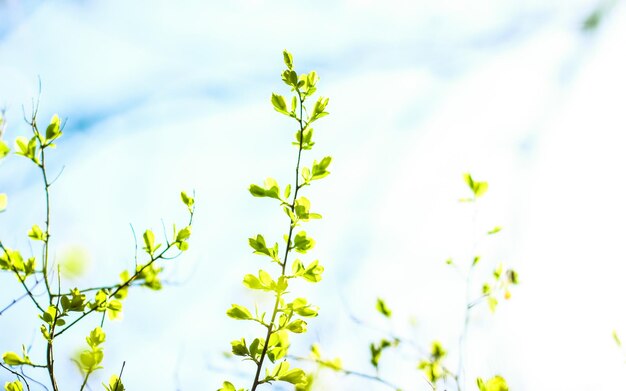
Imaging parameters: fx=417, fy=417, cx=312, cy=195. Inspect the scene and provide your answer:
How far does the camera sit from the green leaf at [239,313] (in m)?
1.50

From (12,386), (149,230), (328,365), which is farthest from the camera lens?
(328,365)

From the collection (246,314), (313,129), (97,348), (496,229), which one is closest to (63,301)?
(97,348)

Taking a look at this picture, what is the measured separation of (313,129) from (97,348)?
113 cm

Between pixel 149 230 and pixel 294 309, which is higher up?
pixel 149 230

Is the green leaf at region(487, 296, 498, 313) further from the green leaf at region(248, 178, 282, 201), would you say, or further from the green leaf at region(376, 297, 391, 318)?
the green leaf at region(248, 178, 282, 201)

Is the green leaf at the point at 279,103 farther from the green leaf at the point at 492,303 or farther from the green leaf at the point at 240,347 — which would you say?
the green leaf at the point at 492,303

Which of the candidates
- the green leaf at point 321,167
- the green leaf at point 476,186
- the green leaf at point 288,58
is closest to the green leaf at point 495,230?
the green leaf at point 476,186

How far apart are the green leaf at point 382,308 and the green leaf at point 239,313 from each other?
1.18 meters

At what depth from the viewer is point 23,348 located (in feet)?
4.87

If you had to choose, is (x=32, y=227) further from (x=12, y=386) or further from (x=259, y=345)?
(x=259, y=345)

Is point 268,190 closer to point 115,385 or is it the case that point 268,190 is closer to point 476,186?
point 115,385

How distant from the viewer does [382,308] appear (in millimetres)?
2479

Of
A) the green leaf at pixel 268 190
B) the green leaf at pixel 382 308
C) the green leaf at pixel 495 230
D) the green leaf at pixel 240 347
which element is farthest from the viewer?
the green leaf at pixel 382 308

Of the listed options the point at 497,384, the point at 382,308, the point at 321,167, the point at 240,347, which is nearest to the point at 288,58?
the point at 321,167
